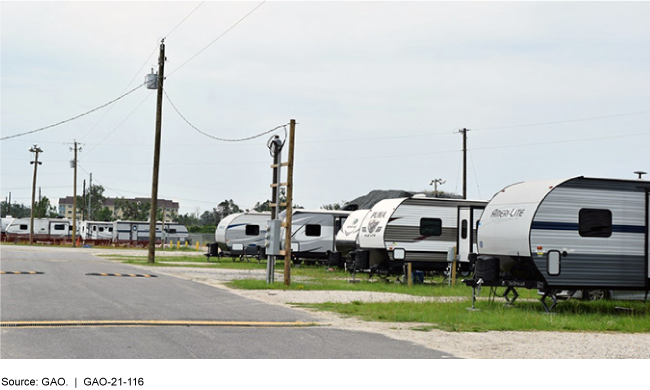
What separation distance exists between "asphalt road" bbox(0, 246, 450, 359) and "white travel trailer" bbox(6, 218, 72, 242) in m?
57.6

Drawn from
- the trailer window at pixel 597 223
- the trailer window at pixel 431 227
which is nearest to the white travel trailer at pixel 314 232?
the trailer window at pixel 431 227

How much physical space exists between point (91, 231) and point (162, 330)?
68.6 metres

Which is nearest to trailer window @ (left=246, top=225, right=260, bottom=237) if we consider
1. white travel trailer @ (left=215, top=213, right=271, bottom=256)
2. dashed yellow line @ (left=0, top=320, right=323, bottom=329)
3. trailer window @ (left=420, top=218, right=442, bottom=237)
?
white travel trailer @ (left=215, top=213, right=271, bottom=256)

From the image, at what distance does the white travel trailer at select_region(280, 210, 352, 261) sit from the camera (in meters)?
37.0

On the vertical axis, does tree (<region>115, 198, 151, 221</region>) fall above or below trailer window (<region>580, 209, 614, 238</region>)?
above

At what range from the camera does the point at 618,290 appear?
55.7ft

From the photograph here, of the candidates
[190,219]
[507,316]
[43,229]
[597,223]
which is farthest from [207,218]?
[507,316]

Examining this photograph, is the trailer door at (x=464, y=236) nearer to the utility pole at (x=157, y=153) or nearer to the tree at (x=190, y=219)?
the utility pole at (x=157, y=153)

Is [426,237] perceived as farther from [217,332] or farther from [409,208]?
[217,332]

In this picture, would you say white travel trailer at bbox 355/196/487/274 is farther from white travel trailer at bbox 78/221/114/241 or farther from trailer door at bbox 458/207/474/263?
white travel trailer at bbox 78/221/114/241

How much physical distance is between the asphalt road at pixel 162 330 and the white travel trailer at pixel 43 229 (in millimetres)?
57611

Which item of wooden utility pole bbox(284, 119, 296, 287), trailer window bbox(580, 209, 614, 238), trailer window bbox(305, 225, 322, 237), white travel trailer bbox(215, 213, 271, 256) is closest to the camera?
trailer window bbox(580, 209, 614, 238)

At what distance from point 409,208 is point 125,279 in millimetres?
9341
